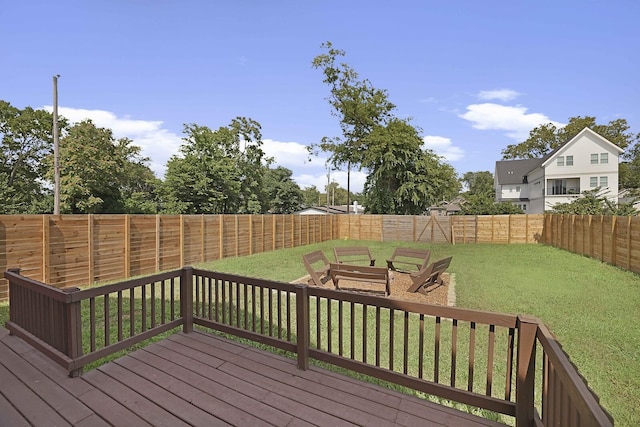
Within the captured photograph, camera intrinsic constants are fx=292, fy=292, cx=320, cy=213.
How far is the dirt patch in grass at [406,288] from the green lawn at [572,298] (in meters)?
0.25

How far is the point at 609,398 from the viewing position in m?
2.81

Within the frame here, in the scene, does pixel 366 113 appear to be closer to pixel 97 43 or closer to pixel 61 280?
pixel 97 43

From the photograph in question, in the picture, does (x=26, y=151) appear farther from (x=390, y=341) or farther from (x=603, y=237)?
(x=603, y=237)

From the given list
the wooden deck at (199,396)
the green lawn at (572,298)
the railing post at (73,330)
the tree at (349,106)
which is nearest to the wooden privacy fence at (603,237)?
the green lawn at (572,298)

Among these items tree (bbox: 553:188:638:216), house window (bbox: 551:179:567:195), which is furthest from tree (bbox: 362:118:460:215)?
house window (bbox: 551:179:567:195)

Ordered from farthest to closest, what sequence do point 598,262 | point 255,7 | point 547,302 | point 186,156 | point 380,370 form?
1. point 186,156
2. point 598,262
3. point 255,7
4. point 547,302
5. point 380,370

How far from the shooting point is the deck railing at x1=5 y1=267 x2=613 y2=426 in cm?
181

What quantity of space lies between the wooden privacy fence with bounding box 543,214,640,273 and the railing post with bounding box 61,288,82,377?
12.1 m

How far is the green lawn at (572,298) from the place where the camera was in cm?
322

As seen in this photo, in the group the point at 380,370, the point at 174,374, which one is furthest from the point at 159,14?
the point at 380,370

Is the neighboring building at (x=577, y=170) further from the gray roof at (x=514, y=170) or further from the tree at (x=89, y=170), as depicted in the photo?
the tree at (x=89, y=170)

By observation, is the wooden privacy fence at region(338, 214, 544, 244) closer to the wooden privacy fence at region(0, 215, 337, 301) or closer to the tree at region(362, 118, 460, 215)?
the tree at region(362, 118, 460, 215)

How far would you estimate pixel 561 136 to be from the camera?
122 feet

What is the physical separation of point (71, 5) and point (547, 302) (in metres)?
12.5
